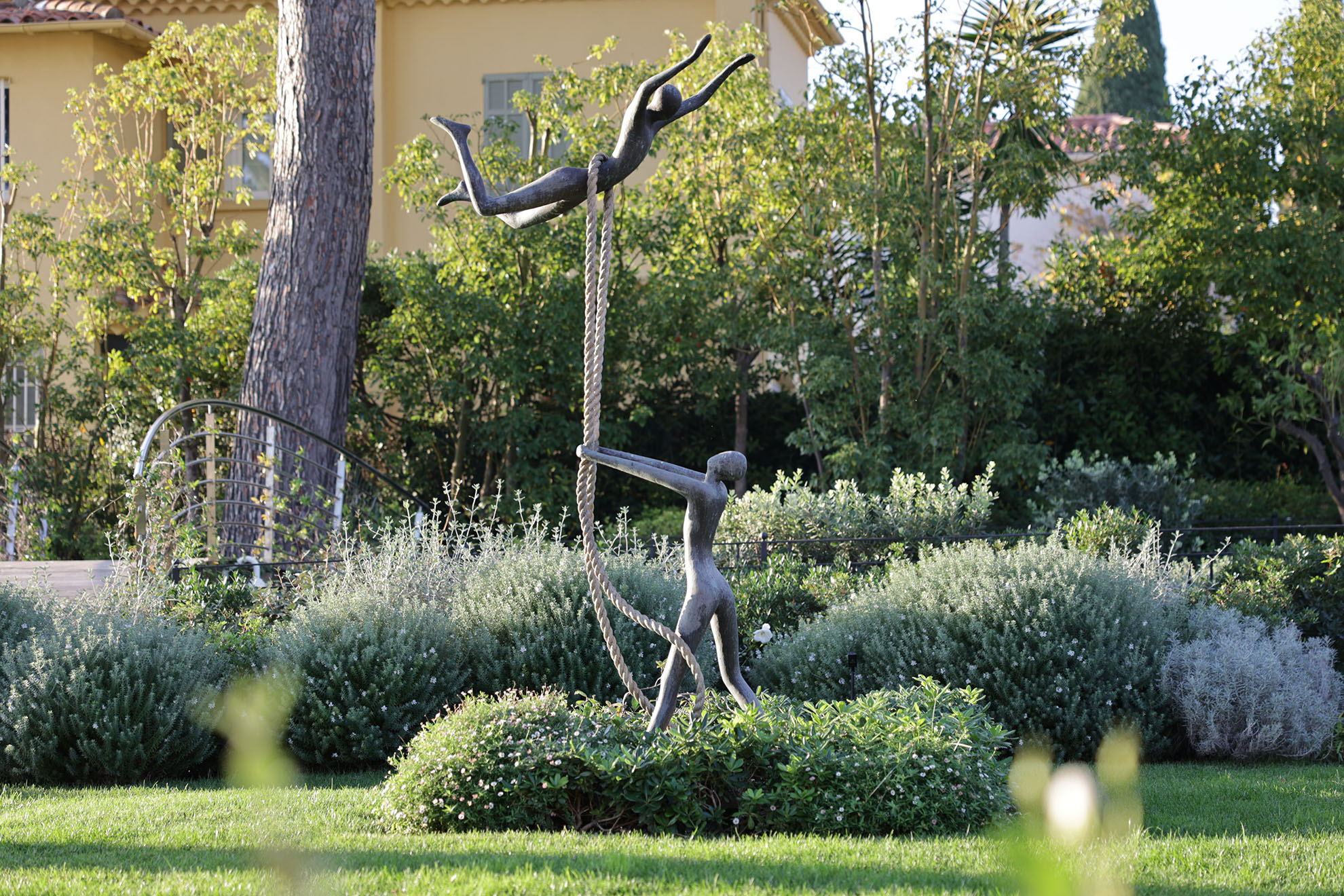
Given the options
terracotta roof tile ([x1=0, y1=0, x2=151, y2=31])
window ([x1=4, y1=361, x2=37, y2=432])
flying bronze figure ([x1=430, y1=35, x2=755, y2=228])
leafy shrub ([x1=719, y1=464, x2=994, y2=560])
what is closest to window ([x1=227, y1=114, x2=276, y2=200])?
terracotta roof tile ([x1=0, y1=0, x2=151, y2=31])

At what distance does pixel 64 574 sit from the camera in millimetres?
8477

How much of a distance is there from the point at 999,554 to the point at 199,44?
11060 mm

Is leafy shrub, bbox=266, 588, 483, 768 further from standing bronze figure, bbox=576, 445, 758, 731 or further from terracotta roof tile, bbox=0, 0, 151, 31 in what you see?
terracotta roof tile, bbox=0, 0, 151, 31

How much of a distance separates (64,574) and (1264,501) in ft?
34.9

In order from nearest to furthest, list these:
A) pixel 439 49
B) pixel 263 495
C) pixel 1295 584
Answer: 1. pixel 1295 584
2. pixel 263 495
3. pixel 439 49

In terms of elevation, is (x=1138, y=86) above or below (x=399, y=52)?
above

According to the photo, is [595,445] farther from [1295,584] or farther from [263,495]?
[263,495]

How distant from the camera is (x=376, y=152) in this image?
16016 millimetres

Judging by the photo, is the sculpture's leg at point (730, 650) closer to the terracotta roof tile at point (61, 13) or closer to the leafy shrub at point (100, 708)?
the leafy shrub at point (100, 708)

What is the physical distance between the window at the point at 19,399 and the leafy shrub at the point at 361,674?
7.98 m

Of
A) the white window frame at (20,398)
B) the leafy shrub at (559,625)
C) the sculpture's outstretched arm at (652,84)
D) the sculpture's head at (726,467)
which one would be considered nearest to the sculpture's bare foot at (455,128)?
the sculpture's outstretched arm at (652,84)

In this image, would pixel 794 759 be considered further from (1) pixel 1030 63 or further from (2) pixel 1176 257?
(2) pixel 1176 257

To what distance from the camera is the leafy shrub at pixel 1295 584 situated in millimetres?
7211

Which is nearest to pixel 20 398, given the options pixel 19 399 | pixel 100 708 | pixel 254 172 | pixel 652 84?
pixel 19 399
